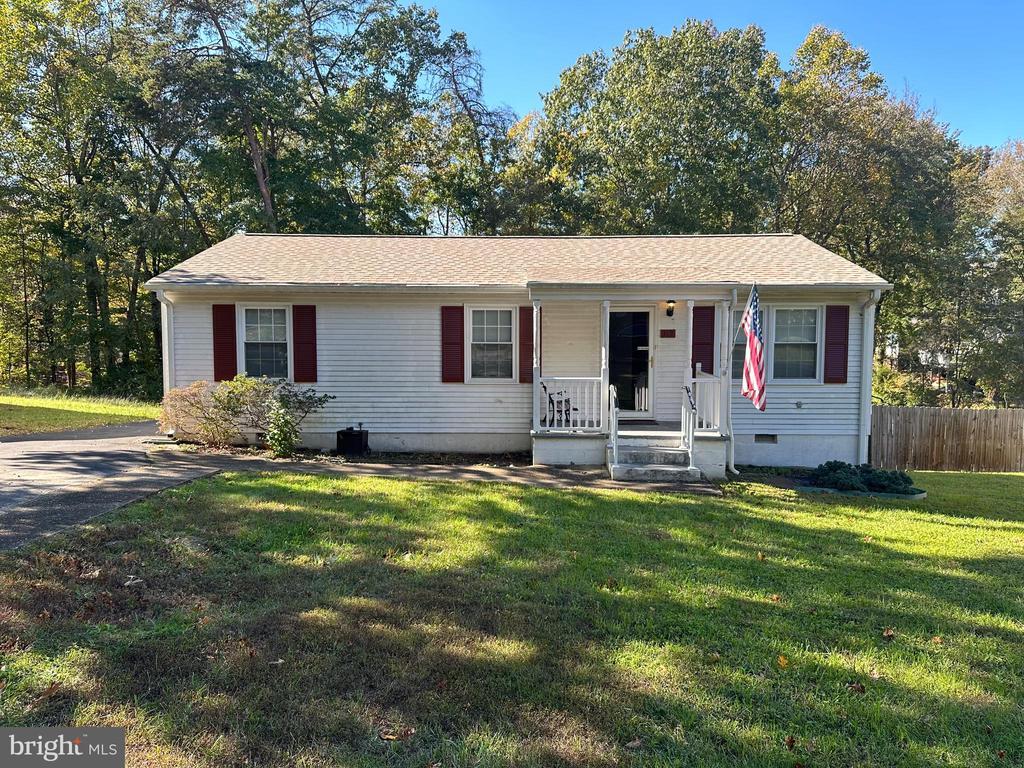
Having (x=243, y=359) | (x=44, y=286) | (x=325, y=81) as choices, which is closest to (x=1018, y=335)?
(x=243, y=359)

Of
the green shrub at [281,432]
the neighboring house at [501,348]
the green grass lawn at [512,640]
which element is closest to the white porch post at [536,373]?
the neighboring house at [501,348]

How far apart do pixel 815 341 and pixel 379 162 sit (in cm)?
2084

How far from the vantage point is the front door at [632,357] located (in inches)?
396

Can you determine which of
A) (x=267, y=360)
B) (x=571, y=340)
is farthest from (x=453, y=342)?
(x=267, y=360)

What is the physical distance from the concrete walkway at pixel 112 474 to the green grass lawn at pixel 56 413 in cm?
188

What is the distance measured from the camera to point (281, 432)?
8875mm

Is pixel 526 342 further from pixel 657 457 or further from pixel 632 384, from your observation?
pixel 657 457

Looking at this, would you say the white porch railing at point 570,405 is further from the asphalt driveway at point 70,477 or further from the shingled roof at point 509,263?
the asphalt driveway at point 70,477

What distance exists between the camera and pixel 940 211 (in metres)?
20.9

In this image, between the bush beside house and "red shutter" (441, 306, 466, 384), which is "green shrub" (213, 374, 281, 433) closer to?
the bush beside house

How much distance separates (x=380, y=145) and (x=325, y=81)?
13.1ft

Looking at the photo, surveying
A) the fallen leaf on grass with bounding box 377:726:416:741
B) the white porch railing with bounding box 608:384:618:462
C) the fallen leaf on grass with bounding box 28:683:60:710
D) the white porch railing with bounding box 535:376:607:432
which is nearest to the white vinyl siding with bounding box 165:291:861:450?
the white porch railing with bounding box 535:376:607:432

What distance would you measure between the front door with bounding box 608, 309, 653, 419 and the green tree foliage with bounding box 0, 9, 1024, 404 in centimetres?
1284

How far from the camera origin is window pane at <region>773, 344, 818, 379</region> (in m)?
9.67
